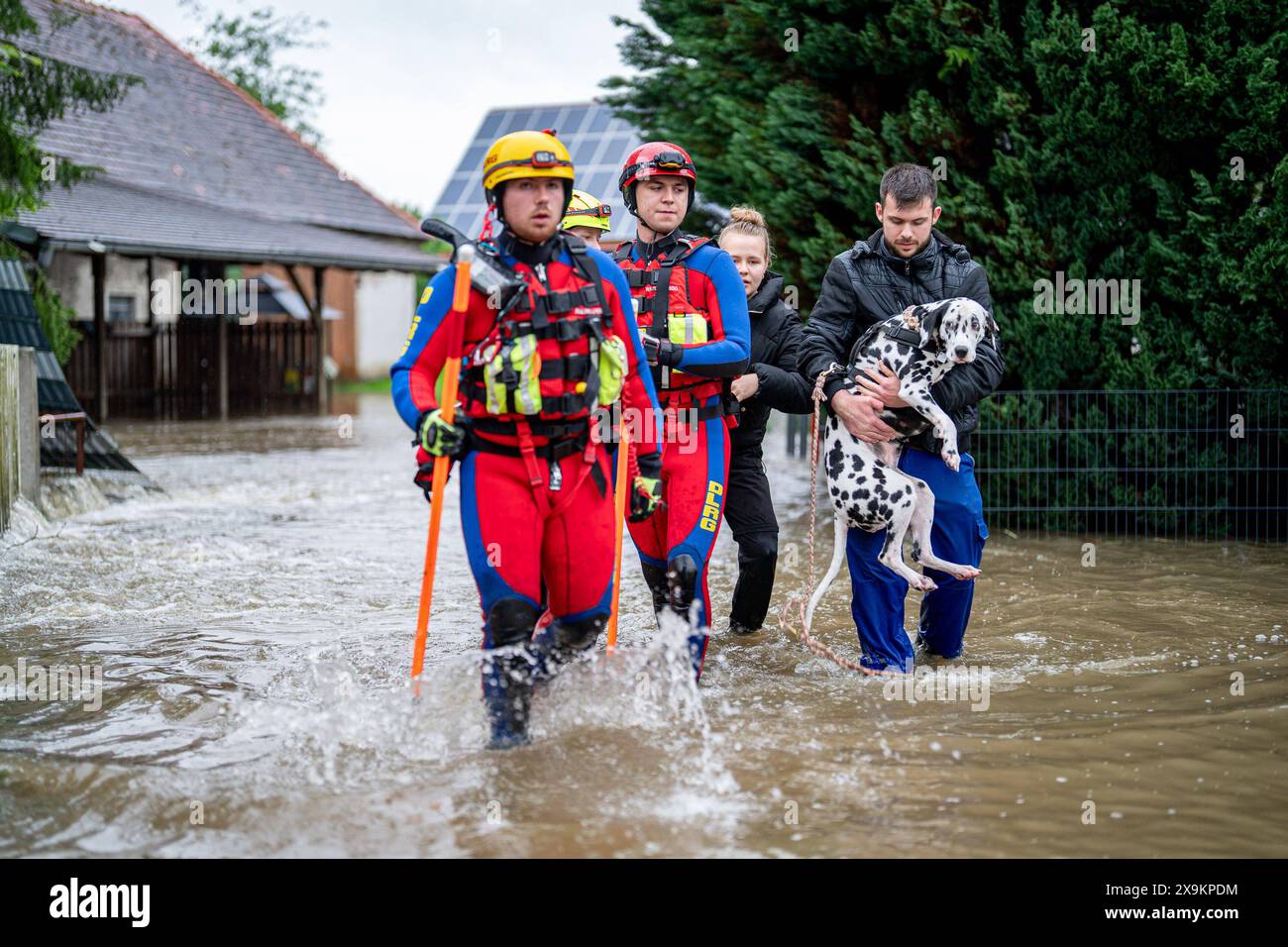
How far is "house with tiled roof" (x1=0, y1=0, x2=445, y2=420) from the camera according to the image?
24481mm

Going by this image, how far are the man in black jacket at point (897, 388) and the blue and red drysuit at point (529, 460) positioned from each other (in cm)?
153

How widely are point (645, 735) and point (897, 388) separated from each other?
1.91 meters

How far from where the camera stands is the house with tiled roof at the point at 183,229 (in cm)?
2448

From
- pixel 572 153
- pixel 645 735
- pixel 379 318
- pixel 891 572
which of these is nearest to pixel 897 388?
pixel 891 572

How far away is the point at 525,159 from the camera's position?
4793 mm

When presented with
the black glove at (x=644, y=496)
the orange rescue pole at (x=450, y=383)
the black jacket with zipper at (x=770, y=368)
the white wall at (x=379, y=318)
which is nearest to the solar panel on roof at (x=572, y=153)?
the white wall at (x=379, y=318)

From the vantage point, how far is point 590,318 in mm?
4945

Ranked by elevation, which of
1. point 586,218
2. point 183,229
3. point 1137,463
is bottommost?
point 1137,463

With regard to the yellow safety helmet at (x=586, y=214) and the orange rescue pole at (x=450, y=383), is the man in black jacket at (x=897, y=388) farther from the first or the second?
the orange rescue pole at (x=450, y=383)

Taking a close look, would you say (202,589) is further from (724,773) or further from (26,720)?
(724,773)

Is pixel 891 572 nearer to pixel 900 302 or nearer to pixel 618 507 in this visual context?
pixel 900 302

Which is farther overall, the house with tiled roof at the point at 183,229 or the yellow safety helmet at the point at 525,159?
the house with tiled roof at the point at 183,229

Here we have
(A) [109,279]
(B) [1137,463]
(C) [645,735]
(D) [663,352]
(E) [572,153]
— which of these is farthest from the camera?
(E) [572,153]

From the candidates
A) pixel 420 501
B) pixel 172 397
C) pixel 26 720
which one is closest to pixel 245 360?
pixel 172 397
